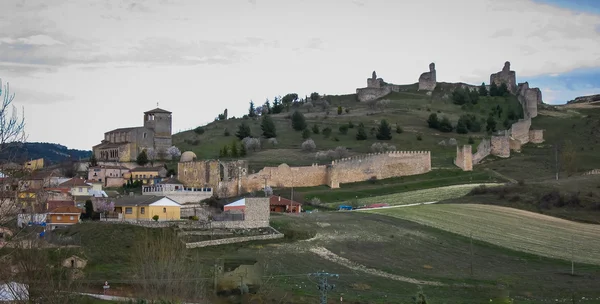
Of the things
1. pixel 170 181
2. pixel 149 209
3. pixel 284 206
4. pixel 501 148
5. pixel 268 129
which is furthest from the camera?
pixel 268 129

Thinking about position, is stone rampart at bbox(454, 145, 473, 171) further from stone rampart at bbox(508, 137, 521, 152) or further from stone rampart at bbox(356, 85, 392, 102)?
Result: stone rampart at bbox(356, 85, 392, 102)

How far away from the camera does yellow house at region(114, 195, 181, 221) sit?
160 ft

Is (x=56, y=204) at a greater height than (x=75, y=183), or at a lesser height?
lesser

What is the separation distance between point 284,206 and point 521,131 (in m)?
39.9

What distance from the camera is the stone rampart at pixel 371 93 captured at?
389 feet

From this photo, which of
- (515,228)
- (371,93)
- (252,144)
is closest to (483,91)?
(371,93)

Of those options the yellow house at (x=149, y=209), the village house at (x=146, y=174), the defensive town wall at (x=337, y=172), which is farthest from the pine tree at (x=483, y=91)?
the yellow house at (x=149, y=209)

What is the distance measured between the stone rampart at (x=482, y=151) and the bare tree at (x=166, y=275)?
48592mm

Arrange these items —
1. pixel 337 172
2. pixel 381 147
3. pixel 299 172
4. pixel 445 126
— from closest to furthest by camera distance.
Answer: pixel 299 172
pixel 337 172
pixel 381 147
pixel 445 126

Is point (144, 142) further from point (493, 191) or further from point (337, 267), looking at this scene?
point (337, 267)

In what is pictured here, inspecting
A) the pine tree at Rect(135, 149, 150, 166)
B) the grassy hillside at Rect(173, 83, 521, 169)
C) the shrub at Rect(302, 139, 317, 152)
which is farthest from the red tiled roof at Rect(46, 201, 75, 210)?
the shrub at Rect(302, 139, 317, 152)

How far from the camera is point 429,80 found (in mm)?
120375

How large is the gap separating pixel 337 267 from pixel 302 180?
3081cm

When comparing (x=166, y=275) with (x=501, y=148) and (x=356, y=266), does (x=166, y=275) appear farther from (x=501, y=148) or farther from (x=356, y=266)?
(x=501, y=148)
